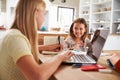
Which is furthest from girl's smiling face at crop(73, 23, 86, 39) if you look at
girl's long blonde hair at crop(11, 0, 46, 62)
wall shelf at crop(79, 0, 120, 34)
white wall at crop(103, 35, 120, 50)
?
wall shelf at crop(79, 0, 120, 34)

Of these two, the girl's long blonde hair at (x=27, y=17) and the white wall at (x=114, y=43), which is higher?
the girl's long blonde hair at (x=27, y=17)

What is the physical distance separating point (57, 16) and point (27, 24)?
6.62 meters

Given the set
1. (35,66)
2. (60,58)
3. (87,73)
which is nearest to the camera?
(35,66)

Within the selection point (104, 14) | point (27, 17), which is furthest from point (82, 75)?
point (104, 14)

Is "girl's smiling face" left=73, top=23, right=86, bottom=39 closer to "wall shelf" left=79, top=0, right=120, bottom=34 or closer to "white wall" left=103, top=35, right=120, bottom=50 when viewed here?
"white wall" left=103, top=35, right=120, bottom=50

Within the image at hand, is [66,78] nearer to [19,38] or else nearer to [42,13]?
[19,38]

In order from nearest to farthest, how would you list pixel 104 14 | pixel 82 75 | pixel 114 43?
pixel 82 75, pixel 114 43, pixel 104 14

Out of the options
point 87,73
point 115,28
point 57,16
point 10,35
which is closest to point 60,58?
point 87,73

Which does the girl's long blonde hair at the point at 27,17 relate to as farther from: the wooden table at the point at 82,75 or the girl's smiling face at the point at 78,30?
the girl's smiling face at the point at 78,30

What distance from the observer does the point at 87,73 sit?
2.99 ft

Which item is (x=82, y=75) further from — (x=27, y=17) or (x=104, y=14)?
(x=104, y=14)

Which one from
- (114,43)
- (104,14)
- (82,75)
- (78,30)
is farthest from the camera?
(104,14)

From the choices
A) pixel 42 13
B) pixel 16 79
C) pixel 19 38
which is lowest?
pixel 16 79

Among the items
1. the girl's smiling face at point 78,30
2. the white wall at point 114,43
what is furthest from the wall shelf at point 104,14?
the girl's smiling face at point 78,30
